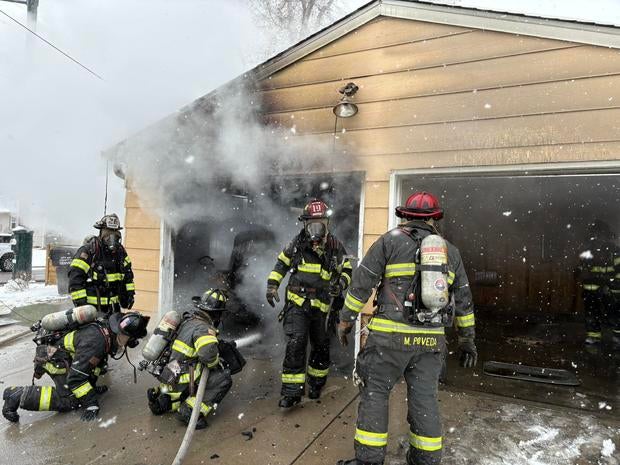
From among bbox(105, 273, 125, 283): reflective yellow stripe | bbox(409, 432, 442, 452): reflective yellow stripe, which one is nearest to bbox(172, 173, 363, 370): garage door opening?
bbox(105, 273, 125, 283): reflective yellow stripe

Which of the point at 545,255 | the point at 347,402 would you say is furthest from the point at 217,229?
the point at 545,255

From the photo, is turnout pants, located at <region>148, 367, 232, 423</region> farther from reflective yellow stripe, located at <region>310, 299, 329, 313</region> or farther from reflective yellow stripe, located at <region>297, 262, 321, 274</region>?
reflective yellow stripe, located at <region>297, 262, 321, 274</region>

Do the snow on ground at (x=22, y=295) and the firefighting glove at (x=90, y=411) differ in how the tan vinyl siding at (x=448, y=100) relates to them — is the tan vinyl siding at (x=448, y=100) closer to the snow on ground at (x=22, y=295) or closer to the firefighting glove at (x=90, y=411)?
the firefighting glove at (x=90, y=411)

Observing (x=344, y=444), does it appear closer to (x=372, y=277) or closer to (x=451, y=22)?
(x=372, y=277)

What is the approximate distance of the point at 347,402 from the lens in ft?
12.5

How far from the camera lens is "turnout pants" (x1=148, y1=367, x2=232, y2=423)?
3.22m

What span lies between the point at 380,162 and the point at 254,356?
2.98m

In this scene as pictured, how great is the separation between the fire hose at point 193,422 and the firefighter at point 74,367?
0.81m

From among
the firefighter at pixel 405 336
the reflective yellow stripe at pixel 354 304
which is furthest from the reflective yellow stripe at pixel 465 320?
the reflective yellow stripe at pixel 354 304

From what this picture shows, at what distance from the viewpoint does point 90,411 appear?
3412 millimetres

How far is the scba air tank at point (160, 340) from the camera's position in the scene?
10.8 ft

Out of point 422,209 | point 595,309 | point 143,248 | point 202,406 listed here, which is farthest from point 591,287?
point 143,248

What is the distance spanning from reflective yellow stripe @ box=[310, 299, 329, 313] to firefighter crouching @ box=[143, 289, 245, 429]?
2.74ft

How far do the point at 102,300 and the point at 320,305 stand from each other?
2543mm
